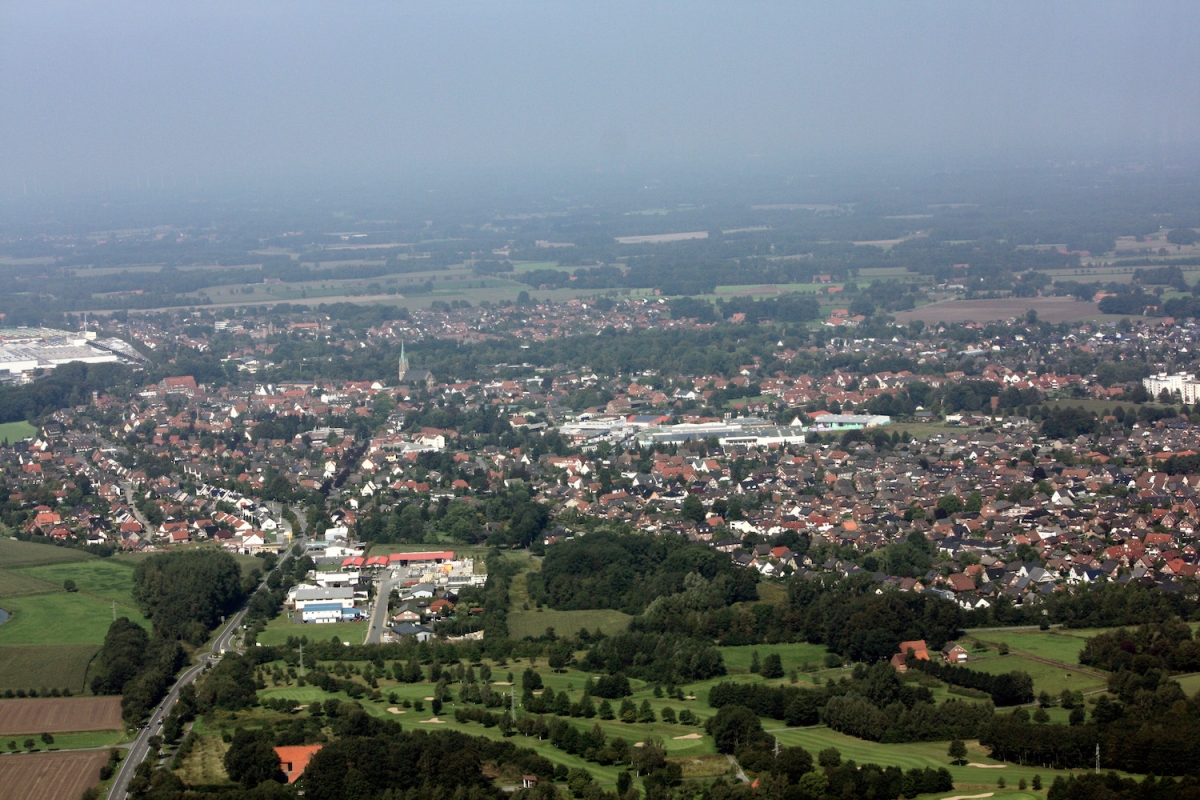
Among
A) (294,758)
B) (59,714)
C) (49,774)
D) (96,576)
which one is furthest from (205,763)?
(96,576)

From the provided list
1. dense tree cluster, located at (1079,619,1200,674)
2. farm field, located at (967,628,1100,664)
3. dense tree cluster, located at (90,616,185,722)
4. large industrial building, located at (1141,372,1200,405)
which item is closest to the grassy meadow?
farm field, located at (967,628,1100,664)

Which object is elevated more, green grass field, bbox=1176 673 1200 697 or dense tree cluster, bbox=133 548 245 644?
green grass field, bbox=1176 673 1200 697

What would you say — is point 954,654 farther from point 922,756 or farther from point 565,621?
point 565,621

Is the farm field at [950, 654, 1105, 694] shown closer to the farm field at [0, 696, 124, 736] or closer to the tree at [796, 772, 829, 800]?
the tree at [796, 772, 829, 800]

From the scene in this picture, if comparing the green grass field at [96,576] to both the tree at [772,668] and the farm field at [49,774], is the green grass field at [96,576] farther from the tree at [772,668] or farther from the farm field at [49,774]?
the tree at [772,668]

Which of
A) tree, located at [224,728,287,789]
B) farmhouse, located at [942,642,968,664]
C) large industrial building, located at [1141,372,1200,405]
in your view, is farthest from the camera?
large industrial building, located at [1141,372,1200,405]

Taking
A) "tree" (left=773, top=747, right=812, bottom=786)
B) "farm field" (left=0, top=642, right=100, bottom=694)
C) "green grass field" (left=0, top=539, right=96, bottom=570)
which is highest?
"tree" (left=773, top=747, right=812, bottom=786)

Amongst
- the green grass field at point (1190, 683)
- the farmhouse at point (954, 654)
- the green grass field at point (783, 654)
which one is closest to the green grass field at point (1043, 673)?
the farmhouse at point (954, 654)
